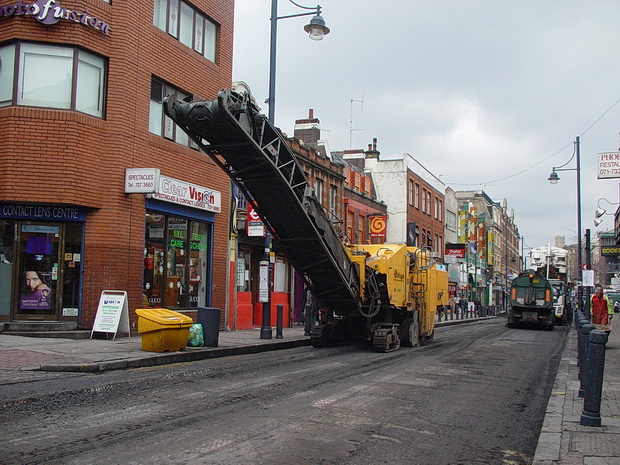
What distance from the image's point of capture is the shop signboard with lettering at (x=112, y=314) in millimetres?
15109

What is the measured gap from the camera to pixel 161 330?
41.1 ft

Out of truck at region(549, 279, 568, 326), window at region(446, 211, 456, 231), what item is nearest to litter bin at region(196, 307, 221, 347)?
truck at region(549, 279, 568, 326)

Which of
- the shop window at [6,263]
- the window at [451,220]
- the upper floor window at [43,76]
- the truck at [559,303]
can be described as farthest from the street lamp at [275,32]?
the window at [451,220]

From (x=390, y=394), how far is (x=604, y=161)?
22.5ft

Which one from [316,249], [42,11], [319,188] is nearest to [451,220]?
[319,188]

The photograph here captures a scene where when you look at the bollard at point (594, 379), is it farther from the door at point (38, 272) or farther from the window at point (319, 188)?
the window at point (319, 188)

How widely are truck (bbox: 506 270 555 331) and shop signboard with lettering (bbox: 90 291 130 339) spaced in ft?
70.2

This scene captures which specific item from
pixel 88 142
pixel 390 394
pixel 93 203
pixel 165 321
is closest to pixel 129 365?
pixel 165 321

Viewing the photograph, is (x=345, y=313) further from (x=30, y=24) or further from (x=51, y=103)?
(x=30, y=24)

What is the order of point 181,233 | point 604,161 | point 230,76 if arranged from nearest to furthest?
point 604,161, point 181,233, point 230,76

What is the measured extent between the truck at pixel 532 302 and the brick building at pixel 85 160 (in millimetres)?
18926

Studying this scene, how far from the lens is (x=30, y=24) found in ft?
50.6

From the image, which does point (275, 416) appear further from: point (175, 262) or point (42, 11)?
point (42, 11)

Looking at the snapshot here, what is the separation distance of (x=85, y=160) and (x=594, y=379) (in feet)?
42.4
